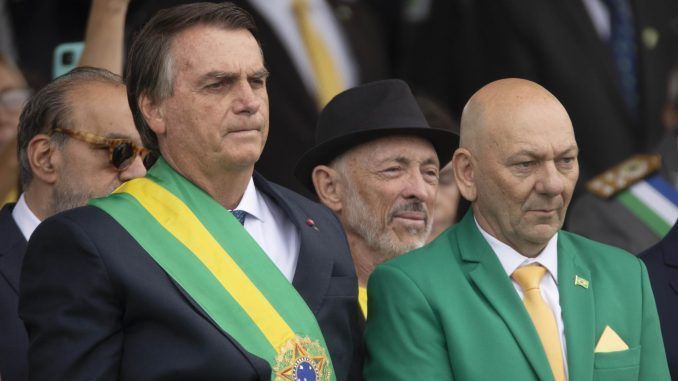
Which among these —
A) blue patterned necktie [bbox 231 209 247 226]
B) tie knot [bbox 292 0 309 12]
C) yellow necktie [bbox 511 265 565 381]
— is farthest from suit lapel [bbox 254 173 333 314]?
tie knot [bbox 292 0 309 12]

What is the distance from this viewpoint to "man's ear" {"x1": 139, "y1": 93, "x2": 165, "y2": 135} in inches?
173

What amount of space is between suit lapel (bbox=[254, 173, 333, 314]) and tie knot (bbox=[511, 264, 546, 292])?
21.3 inches

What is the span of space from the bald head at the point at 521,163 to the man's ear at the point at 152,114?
86cm

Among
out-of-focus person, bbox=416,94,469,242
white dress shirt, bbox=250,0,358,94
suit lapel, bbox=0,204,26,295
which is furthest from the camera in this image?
white dress shirt, bbox=250,0,358,94

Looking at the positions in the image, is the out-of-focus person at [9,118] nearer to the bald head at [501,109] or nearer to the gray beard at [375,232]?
the gray beard at [375,232]

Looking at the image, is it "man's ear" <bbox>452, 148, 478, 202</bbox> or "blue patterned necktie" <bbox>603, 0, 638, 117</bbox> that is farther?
"blue patterned necktie" <bbox>603, 0, 638, 117</bbox>

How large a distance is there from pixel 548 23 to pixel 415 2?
0.76 m

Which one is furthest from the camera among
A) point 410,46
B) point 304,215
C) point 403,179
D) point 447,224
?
point 410,46

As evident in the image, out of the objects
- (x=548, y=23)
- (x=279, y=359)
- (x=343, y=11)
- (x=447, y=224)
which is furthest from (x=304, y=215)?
(x=548, y=23)

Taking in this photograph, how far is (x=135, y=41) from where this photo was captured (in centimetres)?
452

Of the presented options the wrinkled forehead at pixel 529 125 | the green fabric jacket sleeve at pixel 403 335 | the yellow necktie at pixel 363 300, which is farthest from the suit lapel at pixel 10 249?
the wrinkled forehead at pixel 529 125

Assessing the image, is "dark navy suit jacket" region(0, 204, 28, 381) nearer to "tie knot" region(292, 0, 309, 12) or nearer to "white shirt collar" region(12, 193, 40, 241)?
"white shirt collar" region(12, 193, 40, 241)

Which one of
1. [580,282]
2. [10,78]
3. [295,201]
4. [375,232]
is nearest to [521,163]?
[580,282]

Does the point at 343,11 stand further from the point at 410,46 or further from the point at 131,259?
the point at 131,259
